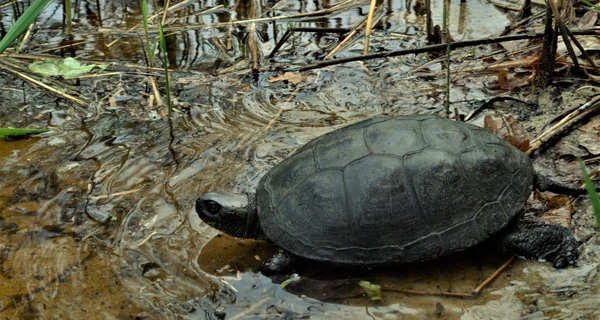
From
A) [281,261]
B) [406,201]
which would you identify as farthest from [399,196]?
[281,261]

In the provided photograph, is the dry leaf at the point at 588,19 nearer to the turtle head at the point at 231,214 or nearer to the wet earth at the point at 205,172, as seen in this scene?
the wet earth at the point at 205,172

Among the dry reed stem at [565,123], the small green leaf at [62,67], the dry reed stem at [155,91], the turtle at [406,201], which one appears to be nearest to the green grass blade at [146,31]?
the dry reed stem at [155,91]

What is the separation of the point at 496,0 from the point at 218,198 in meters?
4.88

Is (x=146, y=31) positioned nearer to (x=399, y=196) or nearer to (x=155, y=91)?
(x=155, y=91)

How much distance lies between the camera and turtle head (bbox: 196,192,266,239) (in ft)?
11.8

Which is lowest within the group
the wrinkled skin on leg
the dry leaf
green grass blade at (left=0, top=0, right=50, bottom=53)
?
the wrinkled skin on leg

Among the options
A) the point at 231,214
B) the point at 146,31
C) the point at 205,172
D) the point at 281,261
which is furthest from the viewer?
the point at 146,31

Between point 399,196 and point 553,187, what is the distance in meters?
1.01

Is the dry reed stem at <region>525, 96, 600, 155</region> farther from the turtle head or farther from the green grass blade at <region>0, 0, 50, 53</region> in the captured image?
the green grass blade at <region>0, 0, 50, 53</region>

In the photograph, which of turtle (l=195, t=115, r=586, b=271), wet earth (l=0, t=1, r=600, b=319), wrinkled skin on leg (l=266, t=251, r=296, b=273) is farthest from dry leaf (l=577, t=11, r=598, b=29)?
wrinkled skin on leg (l=266, t=251, r=296, b=273)

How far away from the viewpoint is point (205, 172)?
14.6 ft

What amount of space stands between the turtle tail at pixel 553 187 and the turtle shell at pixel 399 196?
0.45 ft

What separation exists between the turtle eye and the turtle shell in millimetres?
334

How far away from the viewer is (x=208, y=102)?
5.49m
